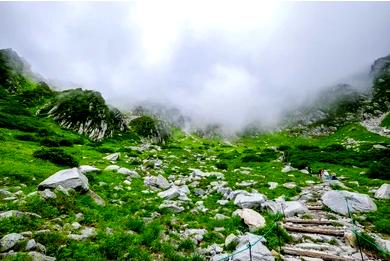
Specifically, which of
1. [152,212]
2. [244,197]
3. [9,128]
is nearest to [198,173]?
[244,197]

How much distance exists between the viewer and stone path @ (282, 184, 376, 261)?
33.1 feet

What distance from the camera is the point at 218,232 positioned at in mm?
11672

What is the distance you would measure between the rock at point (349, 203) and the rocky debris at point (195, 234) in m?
8.17

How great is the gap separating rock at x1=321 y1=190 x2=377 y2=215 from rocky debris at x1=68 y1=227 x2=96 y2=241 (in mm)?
12395

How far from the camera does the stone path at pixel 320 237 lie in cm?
1009

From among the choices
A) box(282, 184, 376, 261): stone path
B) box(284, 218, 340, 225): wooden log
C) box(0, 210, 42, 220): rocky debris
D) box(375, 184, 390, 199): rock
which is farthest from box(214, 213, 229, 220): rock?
box(375, 184, 390, 199): rock

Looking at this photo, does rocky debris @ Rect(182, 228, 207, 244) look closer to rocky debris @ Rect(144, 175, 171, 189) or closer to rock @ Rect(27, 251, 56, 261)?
→ rock @ Rect(27, 251, 56, 261)

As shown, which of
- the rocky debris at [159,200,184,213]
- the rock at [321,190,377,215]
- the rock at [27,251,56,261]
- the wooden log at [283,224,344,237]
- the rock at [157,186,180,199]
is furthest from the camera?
the rock at [157,186,180,199]

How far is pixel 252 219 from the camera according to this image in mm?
12898

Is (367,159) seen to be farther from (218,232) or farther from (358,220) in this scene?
(218,232)

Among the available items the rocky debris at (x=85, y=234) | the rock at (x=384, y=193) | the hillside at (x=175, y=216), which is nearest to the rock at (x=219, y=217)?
the hillside at (x=175, y=216)

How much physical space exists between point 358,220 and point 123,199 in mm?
11863

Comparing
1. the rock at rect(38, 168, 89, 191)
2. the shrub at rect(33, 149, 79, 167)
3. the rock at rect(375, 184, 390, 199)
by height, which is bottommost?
the rock at rect(38, 168, 89, 191)

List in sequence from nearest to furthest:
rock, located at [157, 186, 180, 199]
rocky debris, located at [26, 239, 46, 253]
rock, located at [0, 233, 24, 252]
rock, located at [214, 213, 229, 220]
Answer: rock, located at [0, 233, 24, 252], rocky debris, located at [26, 239, 46, 253], rock, located at [214, 213, 229, 220], rock, located at [157, 186, 180, 199]
